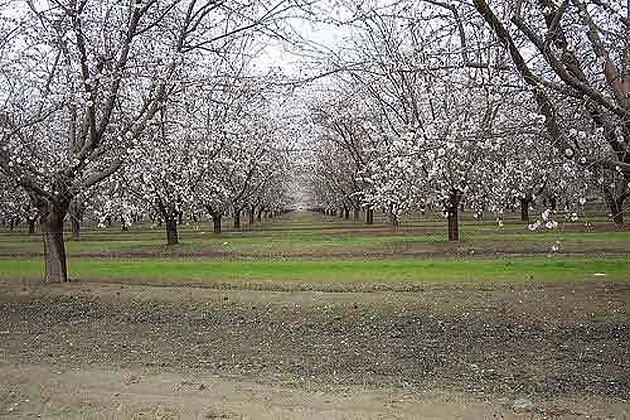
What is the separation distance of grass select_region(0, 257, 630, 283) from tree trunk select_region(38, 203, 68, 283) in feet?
5.43

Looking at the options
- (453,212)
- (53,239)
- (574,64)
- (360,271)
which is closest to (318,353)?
(574,64)

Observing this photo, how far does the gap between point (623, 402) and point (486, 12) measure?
532 cm

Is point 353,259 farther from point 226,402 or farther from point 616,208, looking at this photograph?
point 226,402

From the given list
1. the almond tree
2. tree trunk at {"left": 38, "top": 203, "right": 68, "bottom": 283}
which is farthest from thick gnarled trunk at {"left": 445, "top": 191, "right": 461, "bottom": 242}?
the almond tree

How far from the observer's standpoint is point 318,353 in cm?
1080

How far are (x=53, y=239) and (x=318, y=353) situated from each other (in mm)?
10281

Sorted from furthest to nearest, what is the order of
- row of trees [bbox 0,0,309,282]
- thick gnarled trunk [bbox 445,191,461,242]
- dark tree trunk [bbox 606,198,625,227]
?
thick gnarled trunk [bbox 445,191,461,242] < row of trees [bbox 0,0,309,282] < dark tree trunk [bbox 606,198,625,227]

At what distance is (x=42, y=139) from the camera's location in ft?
72.6

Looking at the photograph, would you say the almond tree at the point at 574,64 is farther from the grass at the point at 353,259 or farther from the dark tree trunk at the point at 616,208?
the grass at the point at 353,259

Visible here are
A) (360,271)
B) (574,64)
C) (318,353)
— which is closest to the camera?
(574,64)

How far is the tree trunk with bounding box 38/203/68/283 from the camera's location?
693 inches

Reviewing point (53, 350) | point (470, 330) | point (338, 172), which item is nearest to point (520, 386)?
point (470, 330)

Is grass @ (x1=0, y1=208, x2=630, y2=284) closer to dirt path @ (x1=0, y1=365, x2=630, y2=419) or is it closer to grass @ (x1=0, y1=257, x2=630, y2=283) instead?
grass @ (x1=0, y1=257, x2=630, y2=283)

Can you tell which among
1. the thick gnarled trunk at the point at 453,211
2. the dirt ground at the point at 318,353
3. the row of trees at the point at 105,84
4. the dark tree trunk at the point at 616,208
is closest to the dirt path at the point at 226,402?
the dirt ground at the point at 318,353
